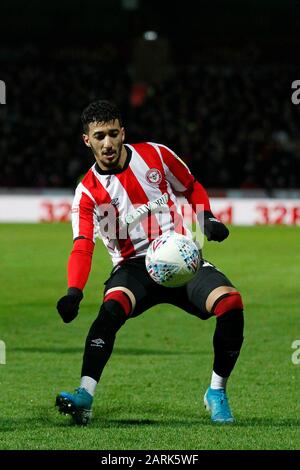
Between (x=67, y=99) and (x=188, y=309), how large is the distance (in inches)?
1008

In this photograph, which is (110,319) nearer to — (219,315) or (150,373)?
(219,315)

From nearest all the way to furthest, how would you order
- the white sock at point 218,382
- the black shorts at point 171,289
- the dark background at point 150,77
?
1. the black shorts at point 171,289
2. the white sock at point 218,382
3. the dark background at point 150,77

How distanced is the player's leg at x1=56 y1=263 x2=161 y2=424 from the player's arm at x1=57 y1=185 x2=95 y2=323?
20 cm

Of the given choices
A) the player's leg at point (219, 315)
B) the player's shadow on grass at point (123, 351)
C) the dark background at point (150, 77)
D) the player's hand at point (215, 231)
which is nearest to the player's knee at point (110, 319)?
the player's leg at point (219, 315)

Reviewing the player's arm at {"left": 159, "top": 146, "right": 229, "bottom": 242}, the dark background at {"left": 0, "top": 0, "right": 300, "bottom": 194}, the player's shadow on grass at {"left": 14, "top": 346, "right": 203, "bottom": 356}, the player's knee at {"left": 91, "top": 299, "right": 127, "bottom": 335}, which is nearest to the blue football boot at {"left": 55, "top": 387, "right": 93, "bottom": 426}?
the player's knee at {"left": 91, "top": 299, "right": 127, "bottom": 335}

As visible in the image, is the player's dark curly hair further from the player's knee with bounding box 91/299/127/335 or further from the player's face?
the player's knee with bounding box 91/299/127/335

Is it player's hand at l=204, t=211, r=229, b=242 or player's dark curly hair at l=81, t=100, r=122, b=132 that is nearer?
player's hand at l=204, t=211, r=229, b=242

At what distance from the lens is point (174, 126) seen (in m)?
29.8

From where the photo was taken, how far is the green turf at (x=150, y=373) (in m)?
6.05

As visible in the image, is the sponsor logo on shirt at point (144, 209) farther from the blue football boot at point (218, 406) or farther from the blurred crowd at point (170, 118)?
the blurred crowd at point (170, 118)

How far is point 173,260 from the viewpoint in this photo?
6.26 meters

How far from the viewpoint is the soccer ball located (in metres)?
6.29

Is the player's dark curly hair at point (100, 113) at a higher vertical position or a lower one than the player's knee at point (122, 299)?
higher

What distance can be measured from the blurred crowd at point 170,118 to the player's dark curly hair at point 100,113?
19226 mm
